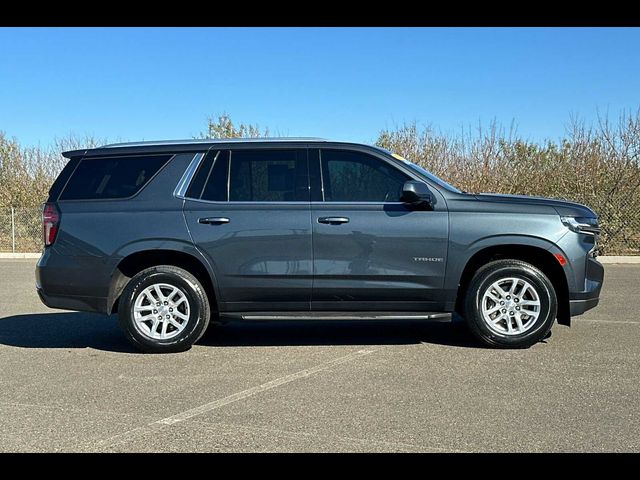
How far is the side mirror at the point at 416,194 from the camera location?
19.3ft

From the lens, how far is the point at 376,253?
235 inches

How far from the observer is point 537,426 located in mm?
4023

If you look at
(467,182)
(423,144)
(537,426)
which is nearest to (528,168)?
(467,182)

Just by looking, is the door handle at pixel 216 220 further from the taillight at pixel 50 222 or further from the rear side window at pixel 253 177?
the taillight at pixel 50 222

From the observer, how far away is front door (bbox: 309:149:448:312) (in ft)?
19.6

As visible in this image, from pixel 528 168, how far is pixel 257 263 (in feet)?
50.2

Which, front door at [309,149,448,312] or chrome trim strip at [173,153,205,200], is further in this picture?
chrome trim strip at [173,153,205,200]

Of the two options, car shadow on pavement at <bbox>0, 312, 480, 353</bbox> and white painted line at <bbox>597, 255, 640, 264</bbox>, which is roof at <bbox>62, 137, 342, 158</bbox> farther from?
white painted line at <bbox>597, 255, 640, 264</bbox>

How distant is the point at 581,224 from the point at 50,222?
16.9ft

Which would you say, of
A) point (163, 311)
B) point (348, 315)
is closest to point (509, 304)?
point (348, 315)

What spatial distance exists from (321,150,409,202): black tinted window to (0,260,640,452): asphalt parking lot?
150 cm

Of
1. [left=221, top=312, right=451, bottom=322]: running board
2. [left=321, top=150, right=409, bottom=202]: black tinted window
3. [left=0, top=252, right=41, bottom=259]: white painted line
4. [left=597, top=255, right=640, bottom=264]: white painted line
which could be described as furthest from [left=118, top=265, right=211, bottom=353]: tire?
[left=0, top=252, right=41, bottom=259]: white painted line

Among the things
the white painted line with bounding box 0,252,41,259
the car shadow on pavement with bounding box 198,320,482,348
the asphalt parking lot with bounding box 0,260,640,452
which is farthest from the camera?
the white painted line with bounding box 0,252,41,259

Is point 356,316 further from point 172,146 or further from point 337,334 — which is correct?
point 172,146
